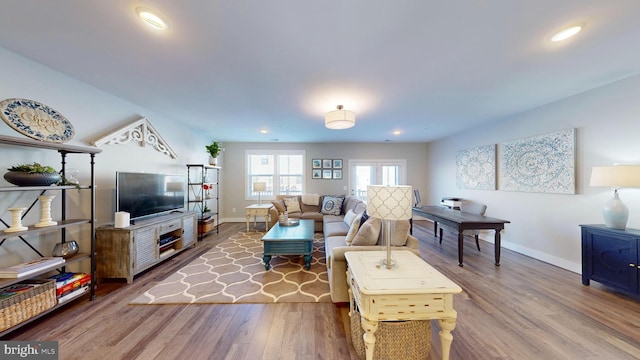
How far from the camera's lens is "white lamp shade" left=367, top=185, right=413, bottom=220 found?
1437mm

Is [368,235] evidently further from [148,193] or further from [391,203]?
[148,193]

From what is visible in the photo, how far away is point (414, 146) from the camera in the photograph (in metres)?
6.59

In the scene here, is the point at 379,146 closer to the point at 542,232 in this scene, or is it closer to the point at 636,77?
the point at 542,232

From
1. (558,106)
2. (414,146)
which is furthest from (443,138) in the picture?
(558,106)

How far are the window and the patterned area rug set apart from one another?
2.93 meters

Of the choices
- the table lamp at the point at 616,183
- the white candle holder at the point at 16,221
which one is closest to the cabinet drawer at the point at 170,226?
the white candle holder at the point at 16,221

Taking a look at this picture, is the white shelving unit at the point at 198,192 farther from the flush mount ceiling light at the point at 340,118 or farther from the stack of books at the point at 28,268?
the flush mount ceiling light at the point at 340,118

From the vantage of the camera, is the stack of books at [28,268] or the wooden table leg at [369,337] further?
the stack of books at [28,268]

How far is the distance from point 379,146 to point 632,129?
4.49 meters

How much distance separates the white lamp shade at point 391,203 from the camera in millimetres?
1437

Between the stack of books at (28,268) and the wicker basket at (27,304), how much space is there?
0.16 meters

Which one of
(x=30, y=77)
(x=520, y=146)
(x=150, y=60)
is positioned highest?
(x=150, y=60)

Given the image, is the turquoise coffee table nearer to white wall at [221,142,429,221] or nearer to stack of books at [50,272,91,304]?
stack of books at [50,272,91,304]

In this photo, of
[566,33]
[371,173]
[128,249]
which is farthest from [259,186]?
[566,33]
